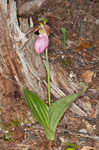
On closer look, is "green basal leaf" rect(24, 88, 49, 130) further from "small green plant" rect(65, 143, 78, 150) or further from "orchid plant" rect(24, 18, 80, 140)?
"small green plant" rect(65, 143, 78, 150)

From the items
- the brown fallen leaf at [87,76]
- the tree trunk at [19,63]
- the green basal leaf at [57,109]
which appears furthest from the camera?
the brown fallen leaf at [87,76]

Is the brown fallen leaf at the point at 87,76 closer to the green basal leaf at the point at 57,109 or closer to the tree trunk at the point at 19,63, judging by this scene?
the tree trunk at the point at 19,63

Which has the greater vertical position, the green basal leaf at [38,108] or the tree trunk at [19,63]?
the tree trunk at [19,63]

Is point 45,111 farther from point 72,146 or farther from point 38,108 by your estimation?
point 72,146

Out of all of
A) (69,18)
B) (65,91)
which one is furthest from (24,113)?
(69,18)

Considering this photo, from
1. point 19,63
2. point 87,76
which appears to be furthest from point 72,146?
point 87,76

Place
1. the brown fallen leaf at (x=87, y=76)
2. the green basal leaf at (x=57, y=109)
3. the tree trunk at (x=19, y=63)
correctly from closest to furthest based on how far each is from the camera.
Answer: the green basal leaf at (x=57, y=109) < the tree trunk at (x=19, y=63) < the brown fallen leaf at (x=87, y=76)

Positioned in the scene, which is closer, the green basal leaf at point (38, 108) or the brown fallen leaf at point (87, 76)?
the green basal leaf at point (38, 108)

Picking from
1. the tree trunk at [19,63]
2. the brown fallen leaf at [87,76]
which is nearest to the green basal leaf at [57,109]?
the tree trunk at [19,63]
